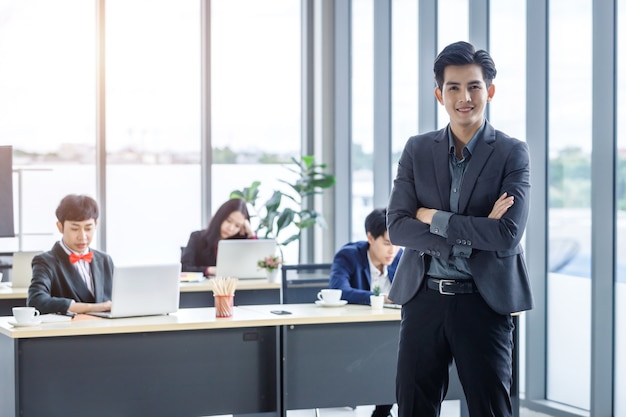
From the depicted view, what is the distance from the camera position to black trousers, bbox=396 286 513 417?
2.76 m

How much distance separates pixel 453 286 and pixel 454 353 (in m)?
0.21

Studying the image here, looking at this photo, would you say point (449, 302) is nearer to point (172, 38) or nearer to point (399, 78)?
point (399, 78)

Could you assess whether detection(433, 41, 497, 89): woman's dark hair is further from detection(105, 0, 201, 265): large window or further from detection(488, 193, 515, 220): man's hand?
detection(105, 0, 201, 265): large window

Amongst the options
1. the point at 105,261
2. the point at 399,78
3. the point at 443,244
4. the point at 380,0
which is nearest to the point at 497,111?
the point at 399,78

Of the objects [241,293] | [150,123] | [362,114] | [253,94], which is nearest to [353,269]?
[241,293]

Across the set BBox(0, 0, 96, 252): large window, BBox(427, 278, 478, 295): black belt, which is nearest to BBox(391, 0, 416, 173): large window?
BBox(0, 0, 96, 252): large window

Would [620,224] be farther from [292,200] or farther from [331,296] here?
[292,200]

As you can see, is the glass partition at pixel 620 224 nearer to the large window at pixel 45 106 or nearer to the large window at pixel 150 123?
the large window at pixel 150 123

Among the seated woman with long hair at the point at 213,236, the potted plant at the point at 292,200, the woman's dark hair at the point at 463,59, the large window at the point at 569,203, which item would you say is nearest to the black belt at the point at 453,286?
the woman's dark hair at the point at 463,59

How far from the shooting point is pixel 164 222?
8438 millimetres

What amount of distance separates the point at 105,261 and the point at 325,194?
168 inches

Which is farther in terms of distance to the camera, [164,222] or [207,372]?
[164,222]

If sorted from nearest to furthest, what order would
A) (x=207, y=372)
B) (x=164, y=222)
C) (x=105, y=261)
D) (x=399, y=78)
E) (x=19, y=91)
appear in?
(x=207, y=372) → (x=105, y=261) → (x=399, y=78) → (x=19, y=91) → (x=164, y=222)

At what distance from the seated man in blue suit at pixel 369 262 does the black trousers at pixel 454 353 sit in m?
1.87
